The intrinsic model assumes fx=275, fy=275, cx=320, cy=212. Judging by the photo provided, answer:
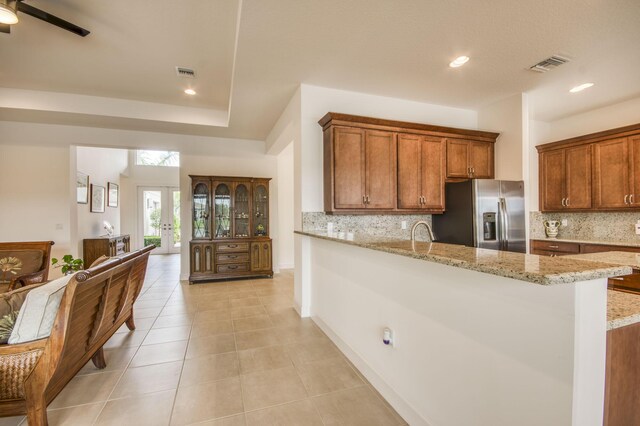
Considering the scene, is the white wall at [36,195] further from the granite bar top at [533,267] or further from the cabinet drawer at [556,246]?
the cabinet drawer at [556,246]

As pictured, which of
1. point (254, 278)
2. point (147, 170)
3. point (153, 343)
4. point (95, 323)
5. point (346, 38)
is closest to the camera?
point (95, 323)

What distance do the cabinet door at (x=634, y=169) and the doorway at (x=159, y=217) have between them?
33.3 ft

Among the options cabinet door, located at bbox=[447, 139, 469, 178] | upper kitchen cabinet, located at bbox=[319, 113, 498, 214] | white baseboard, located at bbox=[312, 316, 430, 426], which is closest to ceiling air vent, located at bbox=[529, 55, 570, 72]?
upper kitchen cabinet, located at bbox=[319, 113, 498, 214]

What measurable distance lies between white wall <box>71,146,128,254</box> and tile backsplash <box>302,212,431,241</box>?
4508 millimetres

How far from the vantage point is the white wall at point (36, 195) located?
4.52 m

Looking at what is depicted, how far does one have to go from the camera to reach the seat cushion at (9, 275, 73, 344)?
1563 mm

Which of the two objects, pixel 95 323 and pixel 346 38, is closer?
pixel 95 323

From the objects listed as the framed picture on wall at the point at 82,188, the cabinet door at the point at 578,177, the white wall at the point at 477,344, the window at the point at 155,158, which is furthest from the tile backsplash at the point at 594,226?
the window at the point at 155,158

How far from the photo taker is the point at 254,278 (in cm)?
551

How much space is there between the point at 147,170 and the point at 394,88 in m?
8.11

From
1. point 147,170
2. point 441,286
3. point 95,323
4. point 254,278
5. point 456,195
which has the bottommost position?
point 254,278

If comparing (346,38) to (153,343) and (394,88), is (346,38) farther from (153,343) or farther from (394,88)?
(153,343)

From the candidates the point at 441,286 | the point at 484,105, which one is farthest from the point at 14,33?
the point at 484,105

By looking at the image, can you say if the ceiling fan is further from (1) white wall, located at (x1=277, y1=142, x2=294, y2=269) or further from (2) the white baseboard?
(1) white wall, located at (x1=277, y1=142, x2=294, y2=269)
